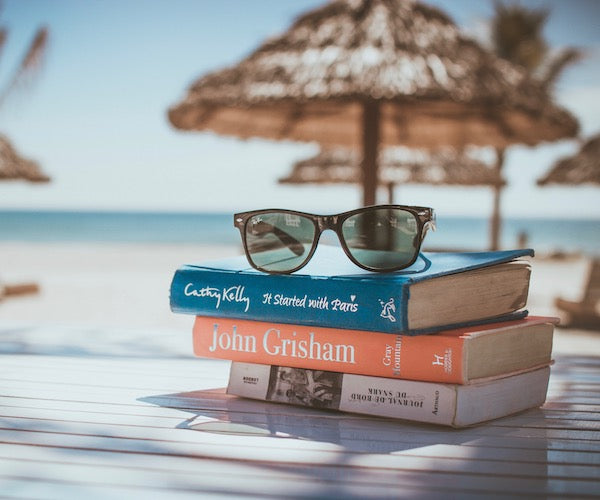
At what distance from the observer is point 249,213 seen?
1.29 meters

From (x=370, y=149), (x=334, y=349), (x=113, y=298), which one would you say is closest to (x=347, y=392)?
(x=334, y=349)

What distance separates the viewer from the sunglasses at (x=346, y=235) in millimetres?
1188

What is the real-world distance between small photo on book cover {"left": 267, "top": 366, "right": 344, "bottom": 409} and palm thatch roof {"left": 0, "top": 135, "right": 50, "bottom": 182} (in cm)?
812

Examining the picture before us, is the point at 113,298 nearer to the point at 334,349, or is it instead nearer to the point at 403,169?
the point at 403,169

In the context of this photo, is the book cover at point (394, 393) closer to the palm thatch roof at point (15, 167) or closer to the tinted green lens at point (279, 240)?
the tinted green lens at point (279, 240)

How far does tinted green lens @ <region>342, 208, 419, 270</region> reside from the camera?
118cm

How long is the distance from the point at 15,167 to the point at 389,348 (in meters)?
8.53

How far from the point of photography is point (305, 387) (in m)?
1.18

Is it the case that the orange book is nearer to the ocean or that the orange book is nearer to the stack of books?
the stack of books

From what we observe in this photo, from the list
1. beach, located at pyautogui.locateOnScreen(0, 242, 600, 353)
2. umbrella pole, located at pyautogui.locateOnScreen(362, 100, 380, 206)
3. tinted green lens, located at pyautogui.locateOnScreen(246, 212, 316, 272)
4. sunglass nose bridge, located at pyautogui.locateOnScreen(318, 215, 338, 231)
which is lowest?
beach, located at pyautogui.locateOnScreen(0, 242, 600, 353)

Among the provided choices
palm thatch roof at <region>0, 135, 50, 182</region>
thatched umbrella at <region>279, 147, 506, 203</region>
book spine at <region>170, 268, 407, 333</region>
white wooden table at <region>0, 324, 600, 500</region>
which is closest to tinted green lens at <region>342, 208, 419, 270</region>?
book spine at <region>170, 268, 407, 333</region>

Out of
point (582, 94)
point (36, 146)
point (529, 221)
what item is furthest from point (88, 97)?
point (582, 94)

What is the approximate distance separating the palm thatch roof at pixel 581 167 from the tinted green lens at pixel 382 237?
7.00 m

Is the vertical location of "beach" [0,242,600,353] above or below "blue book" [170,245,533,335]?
below
